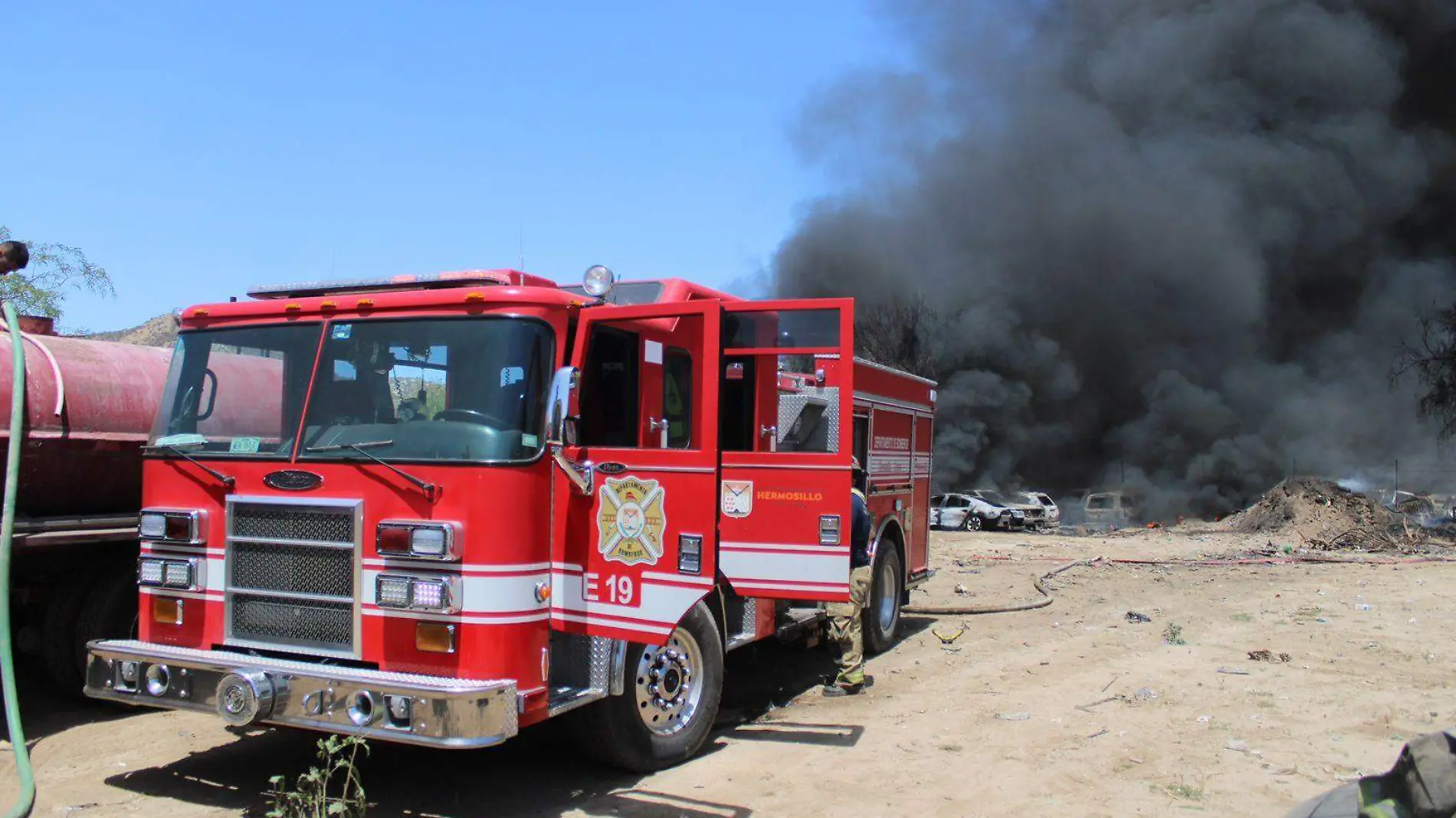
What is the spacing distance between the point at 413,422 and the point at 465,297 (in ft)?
2.09

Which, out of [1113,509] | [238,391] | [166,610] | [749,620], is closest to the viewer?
[166,610]

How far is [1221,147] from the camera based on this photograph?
39.3 metres

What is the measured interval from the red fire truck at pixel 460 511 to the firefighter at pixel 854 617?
6.48 ft

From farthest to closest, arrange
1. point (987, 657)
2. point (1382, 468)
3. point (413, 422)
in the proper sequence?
point (1382, 468), point (987, 657), point (413, 422)

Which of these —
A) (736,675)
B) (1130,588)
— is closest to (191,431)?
(736,675)

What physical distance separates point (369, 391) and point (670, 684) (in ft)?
7.42

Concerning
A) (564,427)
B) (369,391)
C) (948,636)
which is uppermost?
(369,391)

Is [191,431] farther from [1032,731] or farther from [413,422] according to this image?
[1032,731]

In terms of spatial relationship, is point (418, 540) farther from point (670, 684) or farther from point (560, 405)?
point (670, 684)

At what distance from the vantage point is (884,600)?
9336 mm

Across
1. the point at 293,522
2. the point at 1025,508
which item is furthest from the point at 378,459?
the point at 1025,508

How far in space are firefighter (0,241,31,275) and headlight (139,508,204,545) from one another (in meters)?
1.31

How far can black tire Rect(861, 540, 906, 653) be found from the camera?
900 cm

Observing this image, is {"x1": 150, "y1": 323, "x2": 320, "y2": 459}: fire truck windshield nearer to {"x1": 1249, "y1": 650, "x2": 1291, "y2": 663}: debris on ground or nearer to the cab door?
the cab door
